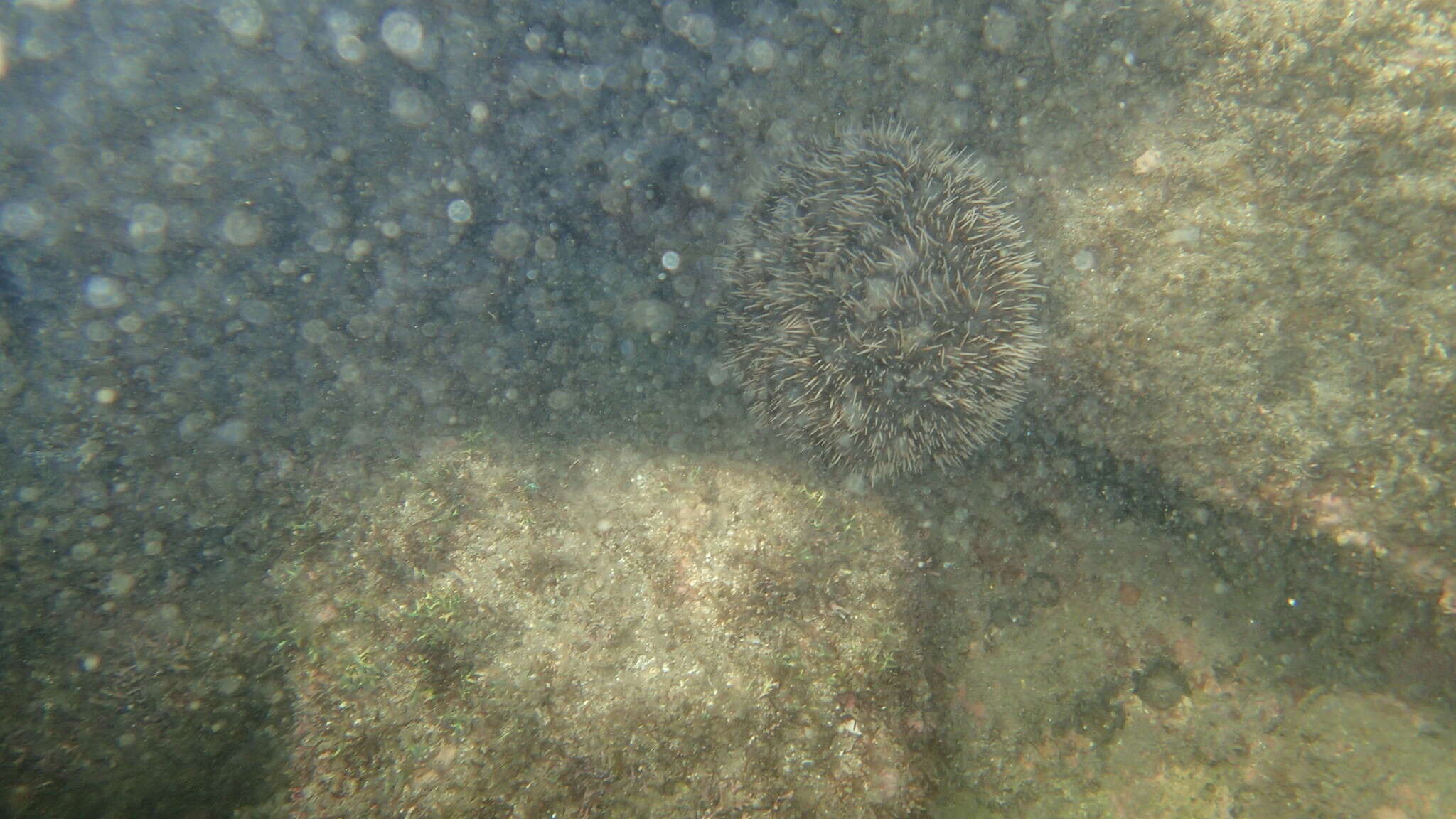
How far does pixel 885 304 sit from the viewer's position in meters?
3.13

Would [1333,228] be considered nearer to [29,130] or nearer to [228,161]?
[228,161]

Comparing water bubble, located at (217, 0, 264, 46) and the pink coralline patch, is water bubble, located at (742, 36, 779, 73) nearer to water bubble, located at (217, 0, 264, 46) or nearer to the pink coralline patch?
water bubble, located at (217, 0, 264, 46)

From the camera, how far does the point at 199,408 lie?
3859mm

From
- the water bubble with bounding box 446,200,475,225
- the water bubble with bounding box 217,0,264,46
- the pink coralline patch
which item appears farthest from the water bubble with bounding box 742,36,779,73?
the pink coralline patch

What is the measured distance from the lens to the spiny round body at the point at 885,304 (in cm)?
321

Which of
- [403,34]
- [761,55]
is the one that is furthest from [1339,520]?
[403,34]

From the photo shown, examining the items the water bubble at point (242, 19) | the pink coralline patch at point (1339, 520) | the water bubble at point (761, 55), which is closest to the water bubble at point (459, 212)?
the water bubble at point (242, 19)

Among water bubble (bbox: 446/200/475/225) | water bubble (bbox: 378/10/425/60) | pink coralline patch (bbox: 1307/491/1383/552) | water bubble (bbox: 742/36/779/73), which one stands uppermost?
water bubble (bbox: 742/36/779/73)

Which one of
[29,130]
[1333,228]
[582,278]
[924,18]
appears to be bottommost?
[29,130]

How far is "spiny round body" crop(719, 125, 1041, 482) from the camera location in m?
3.21

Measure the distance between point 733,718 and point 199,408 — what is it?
3988 mm

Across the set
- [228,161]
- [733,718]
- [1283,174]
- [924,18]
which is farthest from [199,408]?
[1283,174]

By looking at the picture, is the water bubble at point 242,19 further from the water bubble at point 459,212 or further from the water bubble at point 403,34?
the water bubble at point 459,212

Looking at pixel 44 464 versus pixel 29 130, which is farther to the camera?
pixel 29 130
